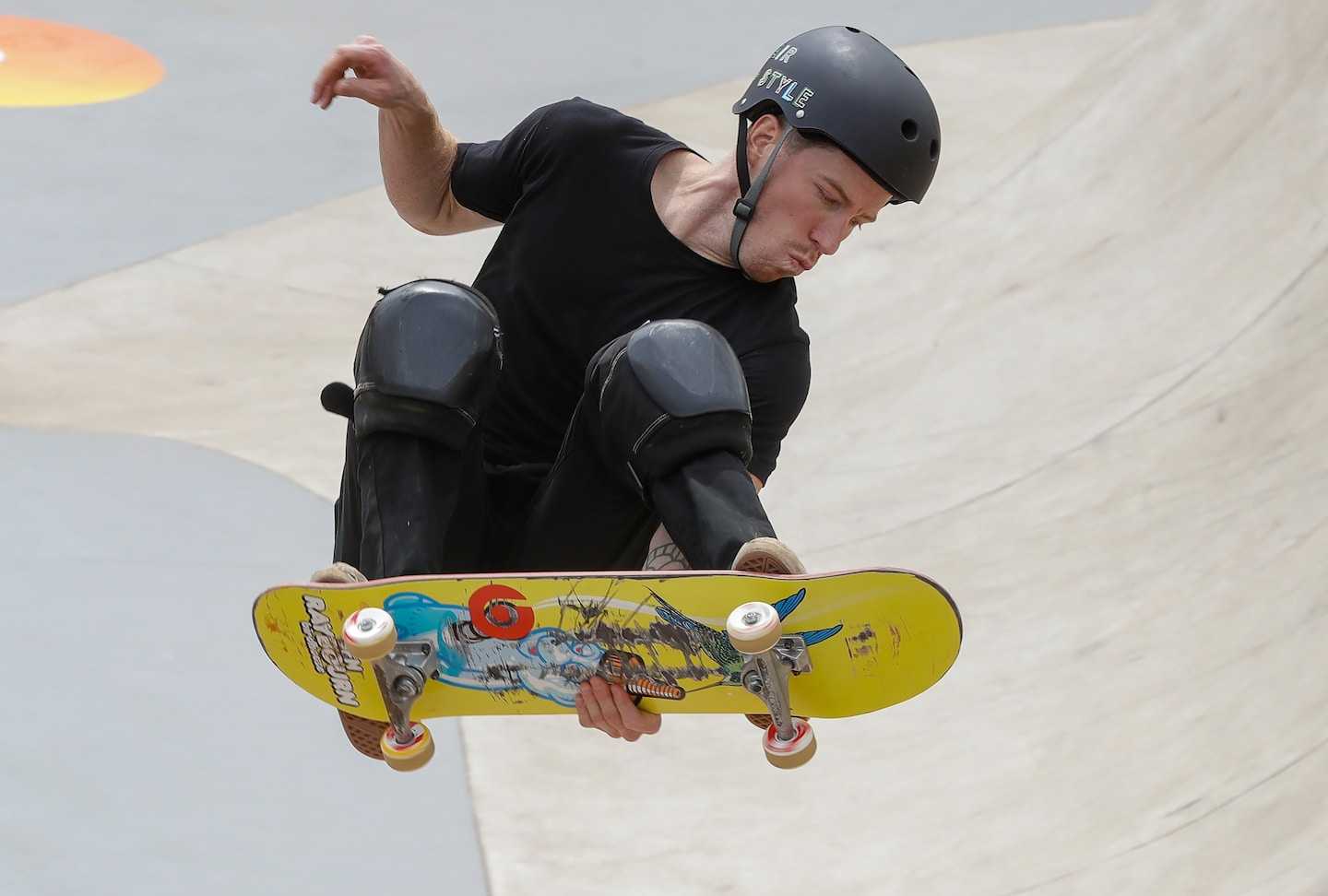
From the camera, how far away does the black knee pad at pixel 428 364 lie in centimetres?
338

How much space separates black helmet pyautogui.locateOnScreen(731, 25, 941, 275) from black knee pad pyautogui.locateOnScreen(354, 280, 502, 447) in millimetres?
625

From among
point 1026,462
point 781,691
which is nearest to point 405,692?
point 781,691

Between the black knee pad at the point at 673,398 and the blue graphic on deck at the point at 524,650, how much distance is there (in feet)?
1.06

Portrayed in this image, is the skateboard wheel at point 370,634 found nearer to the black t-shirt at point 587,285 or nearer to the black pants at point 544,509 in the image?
the black pants at point 544,509

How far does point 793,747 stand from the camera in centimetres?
320

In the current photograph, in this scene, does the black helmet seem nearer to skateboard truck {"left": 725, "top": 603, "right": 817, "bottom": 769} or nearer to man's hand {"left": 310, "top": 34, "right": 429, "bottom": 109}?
man's hand {"left": 310, "top": 34, "right": 429, "bottom": 109}

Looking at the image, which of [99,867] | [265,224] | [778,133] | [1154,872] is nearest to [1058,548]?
[1154,872]

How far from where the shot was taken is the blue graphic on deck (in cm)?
323

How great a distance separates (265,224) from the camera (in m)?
9.48

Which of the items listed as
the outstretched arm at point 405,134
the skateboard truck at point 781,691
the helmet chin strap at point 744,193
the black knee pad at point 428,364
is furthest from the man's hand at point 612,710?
the outstretched arm at point 405,134

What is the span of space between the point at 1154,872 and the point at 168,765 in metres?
2.84

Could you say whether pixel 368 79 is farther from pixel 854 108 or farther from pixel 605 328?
pixel 854 108

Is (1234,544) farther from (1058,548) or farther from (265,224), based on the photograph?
(265,224)

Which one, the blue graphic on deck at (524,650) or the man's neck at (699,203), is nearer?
the blue graphic on deck at (524,650)
